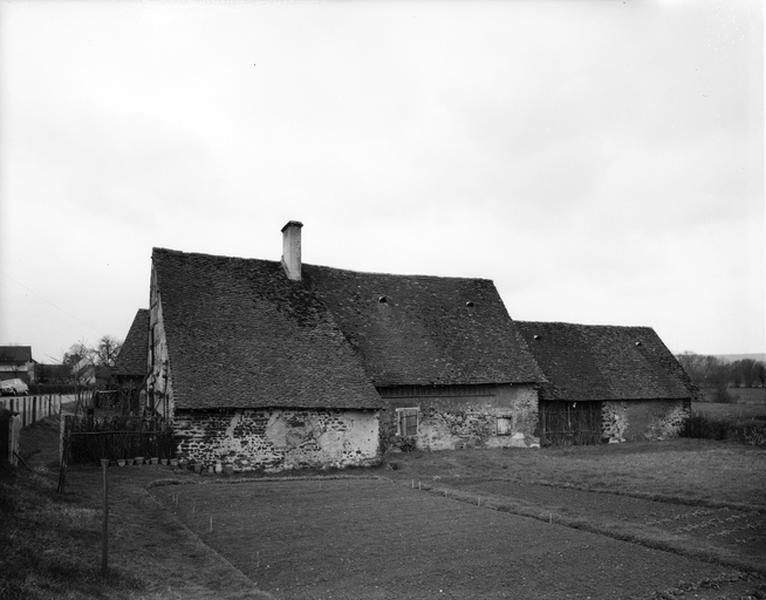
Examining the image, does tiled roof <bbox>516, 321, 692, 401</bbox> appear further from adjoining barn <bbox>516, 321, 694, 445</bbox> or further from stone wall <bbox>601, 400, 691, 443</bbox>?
stone wall <bbox>601, 400, 691, 443</bbox>

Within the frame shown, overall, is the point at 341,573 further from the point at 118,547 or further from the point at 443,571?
the point at 118,547

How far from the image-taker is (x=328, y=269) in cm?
3184

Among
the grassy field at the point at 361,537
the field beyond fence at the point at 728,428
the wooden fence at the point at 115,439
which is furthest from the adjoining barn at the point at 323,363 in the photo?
the field beyond fence at the point at 728,428

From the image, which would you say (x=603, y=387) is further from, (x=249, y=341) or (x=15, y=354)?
(x=15, y=354)

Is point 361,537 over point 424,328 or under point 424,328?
under

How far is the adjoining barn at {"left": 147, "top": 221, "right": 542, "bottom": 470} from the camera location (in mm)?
22250

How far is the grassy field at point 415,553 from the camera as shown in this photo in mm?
9406

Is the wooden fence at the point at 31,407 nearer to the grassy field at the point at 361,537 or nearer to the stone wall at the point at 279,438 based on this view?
the stone wall at the point at 279,438

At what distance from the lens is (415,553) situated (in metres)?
11.2

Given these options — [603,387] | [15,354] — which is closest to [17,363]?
[15,354]

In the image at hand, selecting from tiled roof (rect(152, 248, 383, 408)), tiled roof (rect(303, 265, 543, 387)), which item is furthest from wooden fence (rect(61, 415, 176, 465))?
tiled roof (rect(303, 265, 543, 387))

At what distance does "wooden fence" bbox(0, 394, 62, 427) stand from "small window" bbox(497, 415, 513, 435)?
2237cm

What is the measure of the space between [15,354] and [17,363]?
7.96 ft

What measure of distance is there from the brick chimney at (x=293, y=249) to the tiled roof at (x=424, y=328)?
89 centimetres
